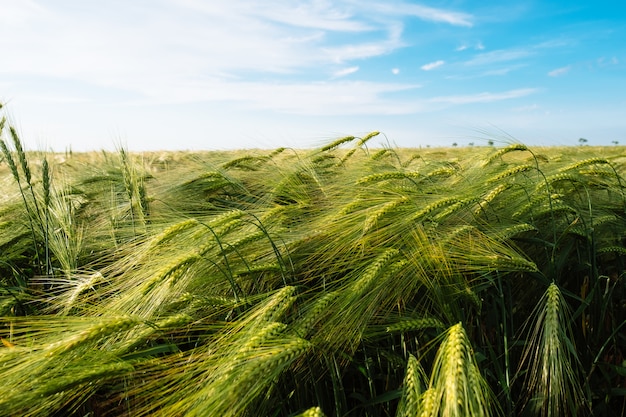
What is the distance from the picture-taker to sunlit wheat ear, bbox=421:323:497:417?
101 centimetres

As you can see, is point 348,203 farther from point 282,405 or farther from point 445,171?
point 445,171

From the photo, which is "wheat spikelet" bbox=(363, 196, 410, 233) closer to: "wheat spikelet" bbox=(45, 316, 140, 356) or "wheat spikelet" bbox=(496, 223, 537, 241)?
"wheat spikelet" bbox=(496, 223, 537, 241)

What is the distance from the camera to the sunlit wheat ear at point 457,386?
1.01 meters

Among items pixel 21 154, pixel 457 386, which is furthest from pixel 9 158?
pixel 457 386

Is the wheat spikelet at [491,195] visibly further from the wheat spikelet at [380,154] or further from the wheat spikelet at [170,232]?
the wheat spikelet at [170,232]

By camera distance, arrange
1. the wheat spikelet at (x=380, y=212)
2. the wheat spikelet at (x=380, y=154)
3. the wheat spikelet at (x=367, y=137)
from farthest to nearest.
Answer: the wheat spikelet at (x=367, y=137)
the wheat spikelet at (x=380, y=154)
the wheat spikelet at (x=380, y=212)

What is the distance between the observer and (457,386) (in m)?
1.04

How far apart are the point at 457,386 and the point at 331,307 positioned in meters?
0.44

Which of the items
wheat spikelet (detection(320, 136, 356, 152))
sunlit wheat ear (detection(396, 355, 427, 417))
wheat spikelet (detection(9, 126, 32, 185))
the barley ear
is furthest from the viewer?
wheat spikelet (detection(320, 136, 356, 152))

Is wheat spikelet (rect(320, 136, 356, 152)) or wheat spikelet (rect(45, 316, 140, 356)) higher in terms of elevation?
wheat spikelet (rect(320, 136, 356, 152))

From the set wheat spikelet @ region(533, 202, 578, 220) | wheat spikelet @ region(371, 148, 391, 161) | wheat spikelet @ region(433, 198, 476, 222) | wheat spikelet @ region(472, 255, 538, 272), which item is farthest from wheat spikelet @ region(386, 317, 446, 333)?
wheat spikelet @ region(371, 148, 391, 161)

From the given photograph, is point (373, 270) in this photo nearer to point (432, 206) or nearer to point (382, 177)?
point (432, 206)

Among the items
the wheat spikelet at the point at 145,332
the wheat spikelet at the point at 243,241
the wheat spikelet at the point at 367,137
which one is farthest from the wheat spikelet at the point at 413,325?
the wheat spikelet at the point at 367,137

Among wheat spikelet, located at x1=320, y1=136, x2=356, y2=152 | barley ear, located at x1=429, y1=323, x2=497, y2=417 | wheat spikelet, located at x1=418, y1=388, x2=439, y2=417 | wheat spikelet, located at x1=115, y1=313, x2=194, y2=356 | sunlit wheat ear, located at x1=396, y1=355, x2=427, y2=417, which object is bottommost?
sunlit wheat ear, located at x1=396, y1=355, x2=427, y2=417
